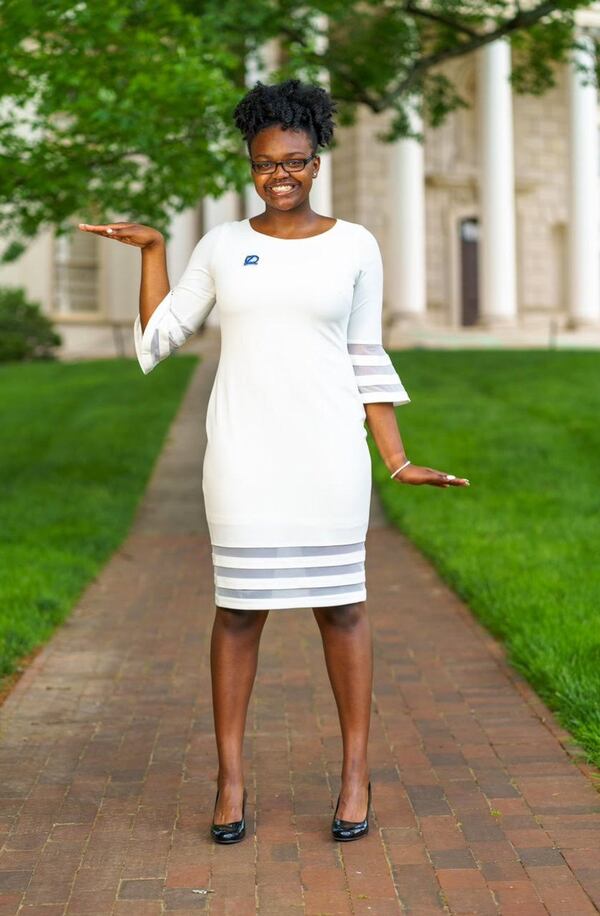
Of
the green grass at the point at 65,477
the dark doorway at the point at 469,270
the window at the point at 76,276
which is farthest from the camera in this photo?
the dark doorway at the point at 469,270

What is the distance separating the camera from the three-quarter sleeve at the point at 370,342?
157 inches

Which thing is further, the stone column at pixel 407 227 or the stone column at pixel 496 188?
the stone column at pixel 496 188

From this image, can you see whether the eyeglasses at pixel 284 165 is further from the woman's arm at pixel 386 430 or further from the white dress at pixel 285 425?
the woman's arm at pixel 386 430

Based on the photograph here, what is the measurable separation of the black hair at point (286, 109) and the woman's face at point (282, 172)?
0.03m

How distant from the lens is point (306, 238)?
12.8ft

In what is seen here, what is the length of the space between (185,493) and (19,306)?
22520 millimetres

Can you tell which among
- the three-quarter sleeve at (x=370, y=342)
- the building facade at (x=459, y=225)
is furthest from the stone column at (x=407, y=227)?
the three-quarter sleeve at (x=370, y=342)

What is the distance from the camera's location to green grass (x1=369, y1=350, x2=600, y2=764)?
19.8 feet

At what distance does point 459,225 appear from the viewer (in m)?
42.2

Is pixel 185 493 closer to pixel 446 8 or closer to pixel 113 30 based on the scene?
pixel 113 30

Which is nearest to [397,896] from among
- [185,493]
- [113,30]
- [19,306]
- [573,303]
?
[113,30]

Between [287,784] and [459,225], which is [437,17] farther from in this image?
[459,225]

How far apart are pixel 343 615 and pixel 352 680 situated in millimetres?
213

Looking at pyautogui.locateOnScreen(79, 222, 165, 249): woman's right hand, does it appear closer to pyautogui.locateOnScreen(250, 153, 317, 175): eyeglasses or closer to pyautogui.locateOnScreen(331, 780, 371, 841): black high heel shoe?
pyautogui.locateOnScreen(250, 153, 317, 175): eyeglasses
